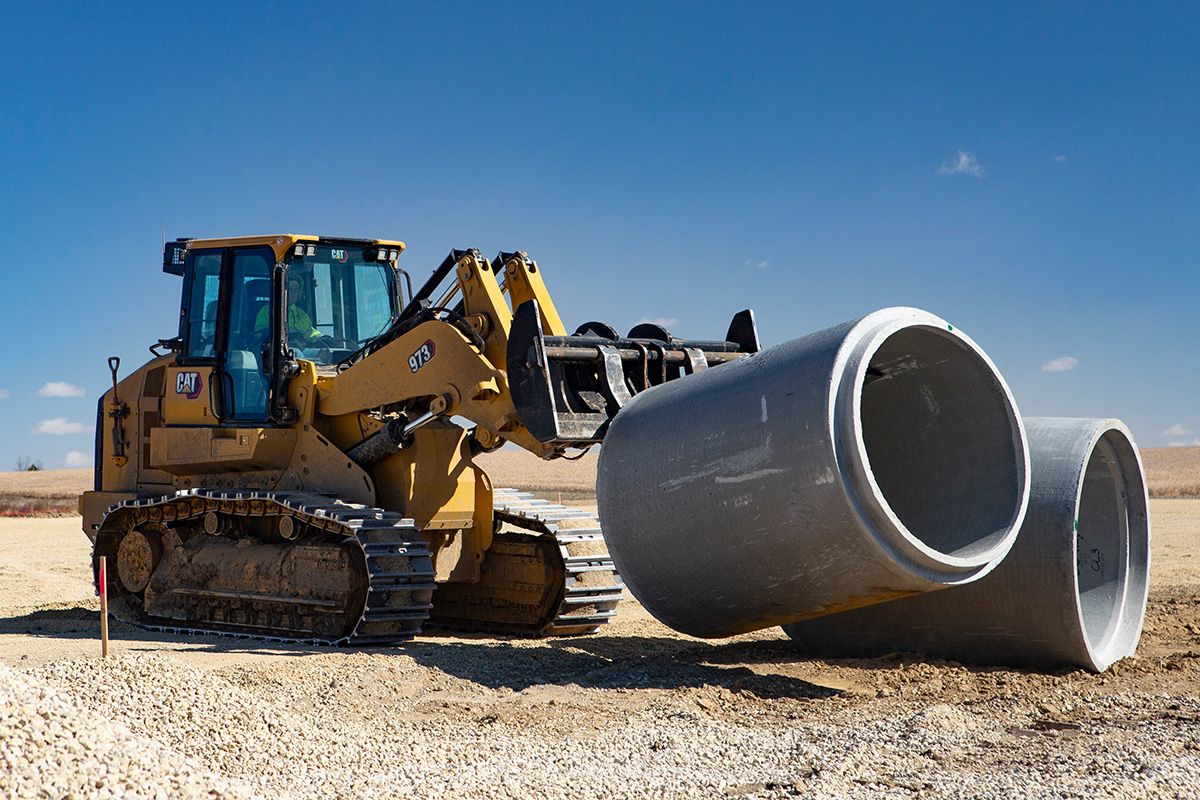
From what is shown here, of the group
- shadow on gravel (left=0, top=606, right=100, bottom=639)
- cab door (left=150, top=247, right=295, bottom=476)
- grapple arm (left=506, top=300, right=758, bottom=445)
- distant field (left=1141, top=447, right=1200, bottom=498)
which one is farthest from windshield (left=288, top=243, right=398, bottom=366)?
distant field (left=1141, top=447, right=1200, bottom=498)

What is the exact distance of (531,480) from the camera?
2281 inches

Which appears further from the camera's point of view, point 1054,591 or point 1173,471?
point 1173,471

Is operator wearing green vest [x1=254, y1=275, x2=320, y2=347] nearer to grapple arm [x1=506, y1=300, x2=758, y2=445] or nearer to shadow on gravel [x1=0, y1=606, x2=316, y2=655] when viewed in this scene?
shadow on gravel [x1=0, y1=606, x2=316, y2=655]

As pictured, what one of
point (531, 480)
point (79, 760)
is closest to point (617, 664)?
point (79, 760)

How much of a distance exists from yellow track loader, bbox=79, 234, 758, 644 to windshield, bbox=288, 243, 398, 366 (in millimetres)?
14

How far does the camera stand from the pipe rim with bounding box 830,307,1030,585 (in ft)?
23.4

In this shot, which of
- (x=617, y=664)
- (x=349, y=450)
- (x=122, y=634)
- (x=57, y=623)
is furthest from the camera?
(x=57, y=623)

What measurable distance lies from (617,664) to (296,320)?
4.80 m

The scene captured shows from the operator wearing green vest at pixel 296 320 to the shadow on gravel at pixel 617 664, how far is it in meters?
3.08

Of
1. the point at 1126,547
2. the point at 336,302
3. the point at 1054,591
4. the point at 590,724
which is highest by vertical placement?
the point at 336,302

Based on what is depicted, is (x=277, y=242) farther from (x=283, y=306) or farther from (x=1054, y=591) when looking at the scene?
(x=1054, y=591)

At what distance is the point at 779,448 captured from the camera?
7367 mm

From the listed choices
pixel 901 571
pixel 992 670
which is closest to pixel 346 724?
pixel 901 571

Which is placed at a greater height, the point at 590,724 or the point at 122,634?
the point at 122,634
